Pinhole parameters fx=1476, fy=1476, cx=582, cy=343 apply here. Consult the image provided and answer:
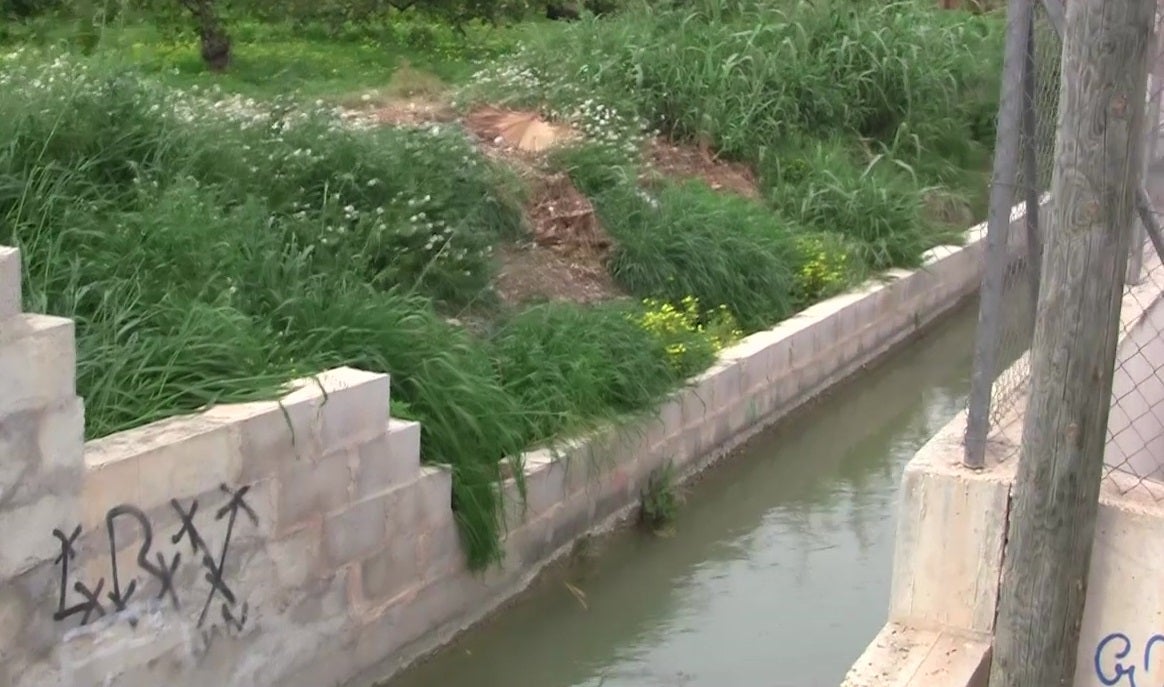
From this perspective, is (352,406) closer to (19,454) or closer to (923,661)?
(19,454)

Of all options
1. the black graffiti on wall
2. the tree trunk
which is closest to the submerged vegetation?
the black graffiti on wall

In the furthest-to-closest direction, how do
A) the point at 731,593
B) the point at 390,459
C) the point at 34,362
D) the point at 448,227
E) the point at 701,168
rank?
the point at 701,168, the point at 448,227, the point at 731,593, the point at 390,459, the point at 34,362

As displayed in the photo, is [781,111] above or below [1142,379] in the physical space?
above

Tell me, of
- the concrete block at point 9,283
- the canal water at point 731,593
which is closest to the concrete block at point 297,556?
the canal water at point 731,593

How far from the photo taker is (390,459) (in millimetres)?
5613

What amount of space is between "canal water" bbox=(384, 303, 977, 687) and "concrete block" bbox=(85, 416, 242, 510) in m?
1.37

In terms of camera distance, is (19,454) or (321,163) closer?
(19,454)

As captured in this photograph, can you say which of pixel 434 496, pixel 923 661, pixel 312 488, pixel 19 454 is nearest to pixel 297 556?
pixel 312 488

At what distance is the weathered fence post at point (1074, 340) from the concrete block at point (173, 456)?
2.53 m

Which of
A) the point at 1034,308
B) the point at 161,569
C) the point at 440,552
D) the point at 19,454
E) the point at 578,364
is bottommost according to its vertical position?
the point at 440,552

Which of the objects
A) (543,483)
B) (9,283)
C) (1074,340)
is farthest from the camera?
(543,483)

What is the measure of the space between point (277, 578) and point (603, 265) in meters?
4.21

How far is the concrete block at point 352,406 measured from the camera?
532 cm

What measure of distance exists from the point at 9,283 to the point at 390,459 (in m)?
1.84
